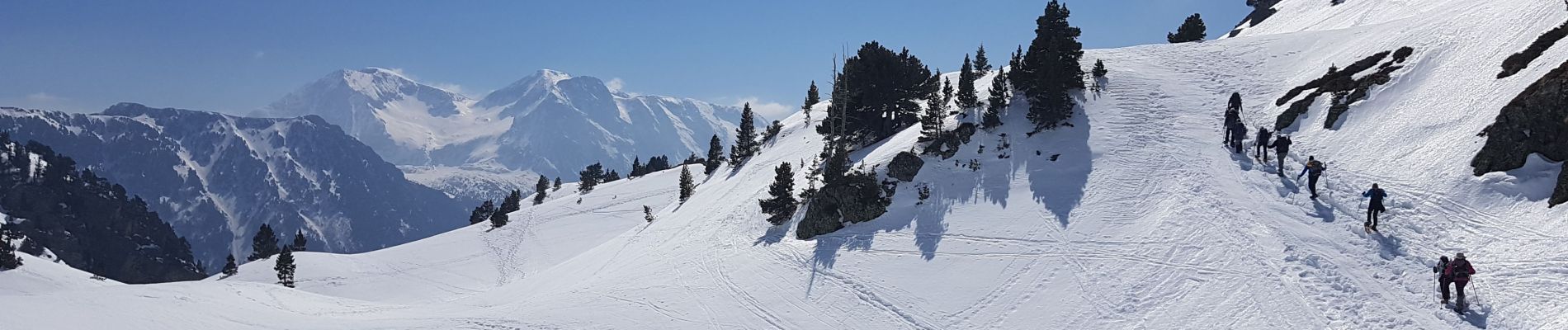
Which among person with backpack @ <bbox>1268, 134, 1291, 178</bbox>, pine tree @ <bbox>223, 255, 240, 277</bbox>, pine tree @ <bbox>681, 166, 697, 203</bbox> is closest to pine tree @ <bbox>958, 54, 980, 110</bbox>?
person with backpack @ <bbox>1268, 134, 1291, 178</bbox>

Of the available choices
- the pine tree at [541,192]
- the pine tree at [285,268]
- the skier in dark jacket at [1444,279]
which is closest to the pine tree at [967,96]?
the skier in dark jacket at [1444,279]

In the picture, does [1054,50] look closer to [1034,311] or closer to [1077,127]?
[1077,127]

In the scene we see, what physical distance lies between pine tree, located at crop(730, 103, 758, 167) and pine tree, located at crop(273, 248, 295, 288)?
30708 millimetres

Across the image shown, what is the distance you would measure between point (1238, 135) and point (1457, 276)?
12.1 metres

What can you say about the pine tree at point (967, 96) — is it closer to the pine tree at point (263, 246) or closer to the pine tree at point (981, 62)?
the pine tree at point (981, 62)

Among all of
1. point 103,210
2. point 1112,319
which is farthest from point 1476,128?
point 103,210

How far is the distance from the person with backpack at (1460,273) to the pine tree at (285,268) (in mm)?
53523

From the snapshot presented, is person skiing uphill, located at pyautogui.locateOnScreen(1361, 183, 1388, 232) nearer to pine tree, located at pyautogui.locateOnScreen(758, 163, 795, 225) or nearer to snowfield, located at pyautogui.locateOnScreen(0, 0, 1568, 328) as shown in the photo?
snowfield, located at pyautogui.locateOnScreen(0, 0, 1568, 328)

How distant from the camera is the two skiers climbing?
1356 centimetres

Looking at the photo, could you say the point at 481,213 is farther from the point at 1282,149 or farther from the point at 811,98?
the point at 1282,149

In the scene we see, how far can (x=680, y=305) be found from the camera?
20.4 m

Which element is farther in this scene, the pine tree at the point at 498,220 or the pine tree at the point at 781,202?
the pine tree at the point at 498,220

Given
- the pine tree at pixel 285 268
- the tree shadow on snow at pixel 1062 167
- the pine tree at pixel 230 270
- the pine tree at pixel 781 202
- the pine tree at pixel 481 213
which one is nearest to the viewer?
the tree shadow on snow at pixel 1062 167

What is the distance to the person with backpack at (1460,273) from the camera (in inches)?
533
